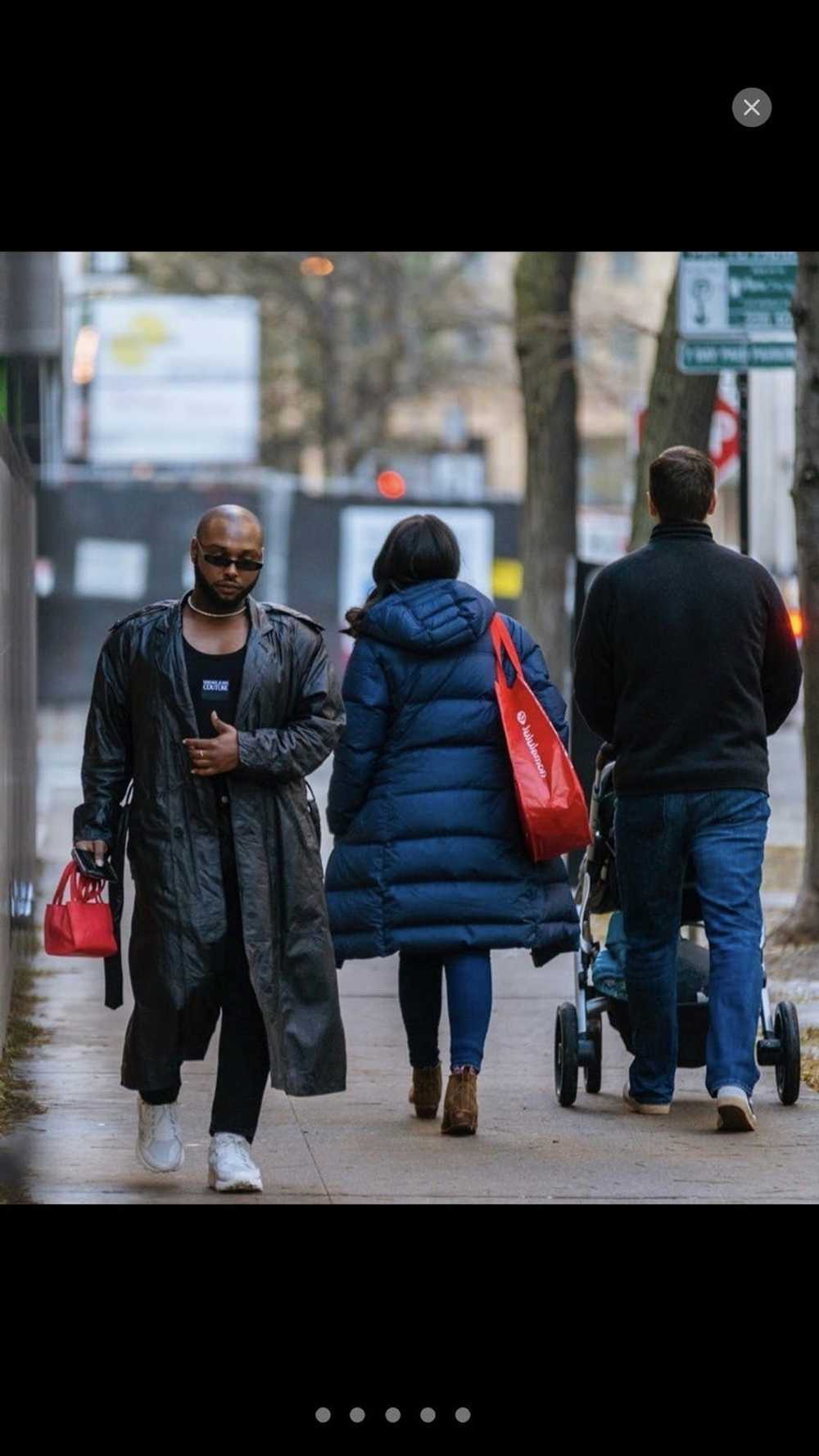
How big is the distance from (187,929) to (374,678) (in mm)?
1293

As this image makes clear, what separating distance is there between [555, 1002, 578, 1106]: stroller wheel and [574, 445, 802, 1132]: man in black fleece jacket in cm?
30

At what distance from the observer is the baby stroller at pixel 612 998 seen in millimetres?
6766

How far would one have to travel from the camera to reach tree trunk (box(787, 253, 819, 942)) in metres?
9.41

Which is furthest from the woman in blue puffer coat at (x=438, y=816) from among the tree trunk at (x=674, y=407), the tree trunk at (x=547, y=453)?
the tree trunk at (x=547, y=453)

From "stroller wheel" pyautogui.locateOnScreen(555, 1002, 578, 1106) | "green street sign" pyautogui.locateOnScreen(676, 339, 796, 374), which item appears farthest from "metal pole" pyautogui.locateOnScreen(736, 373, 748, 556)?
"stroller wheel" pyautogui.locateOnScreen(555, 1002, 578, 1106)

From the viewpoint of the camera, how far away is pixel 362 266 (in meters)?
44.9

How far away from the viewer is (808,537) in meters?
9.58
